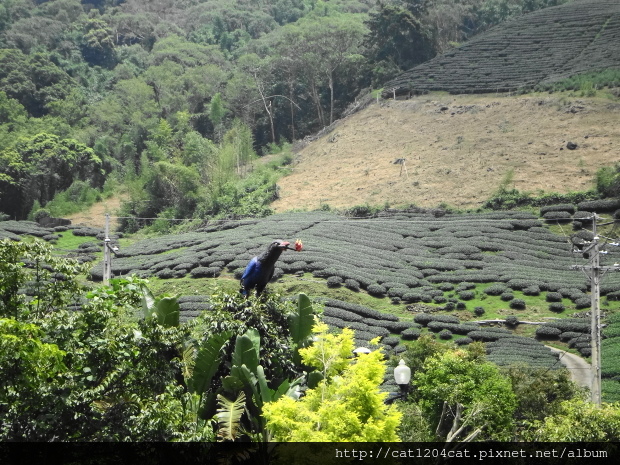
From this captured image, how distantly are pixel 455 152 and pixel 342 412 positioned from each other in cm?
6143

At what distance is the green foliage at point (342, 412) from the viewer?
1642cm

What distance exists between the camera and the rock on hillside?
89.6 meters

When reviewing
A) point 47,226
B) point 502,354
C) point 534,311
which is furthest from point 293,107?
point 502,354

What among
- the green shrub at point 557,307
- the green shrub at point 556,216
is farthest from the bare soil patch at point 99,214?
the green shrub at point 557,307

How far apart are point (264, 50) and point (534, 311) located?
78.2 m

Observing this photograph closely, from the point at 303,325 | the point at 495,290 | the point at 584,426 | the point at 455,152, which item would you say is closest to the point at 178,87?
the point at 455,152

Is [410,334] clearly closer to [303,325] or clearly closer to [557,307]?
[557,307]

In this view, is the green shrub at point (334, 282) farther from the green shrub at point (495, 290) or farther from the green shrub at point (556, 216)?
the green shrub at point (556, 216)

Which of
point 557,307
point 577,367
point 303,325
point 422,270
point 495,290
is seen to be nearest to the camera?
point 303,325

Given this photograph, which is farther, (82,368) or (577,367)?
(577,367)

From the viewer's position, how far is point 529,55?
95875mm

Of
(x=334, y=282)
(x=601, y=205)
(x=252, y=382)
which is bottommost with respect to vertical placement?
(x=334, y=282)

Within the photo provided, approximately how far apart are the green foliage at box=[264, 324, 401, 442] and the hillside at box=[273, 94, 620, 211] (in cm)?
5092

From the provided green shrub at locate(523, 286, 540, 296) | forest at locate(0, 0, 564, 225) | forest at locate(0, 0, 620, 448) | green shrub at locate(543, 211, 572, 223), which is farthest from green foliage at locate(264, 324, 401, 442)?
forest at locate(0, 0, 564, 225)
